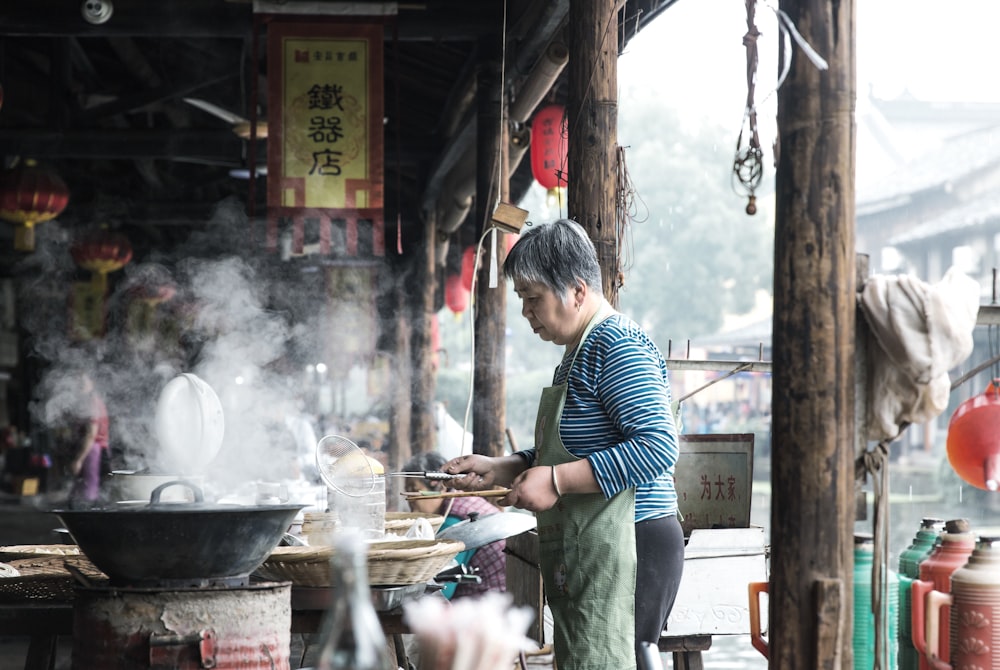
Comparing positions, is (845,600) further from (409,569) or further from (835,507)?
(409,569)

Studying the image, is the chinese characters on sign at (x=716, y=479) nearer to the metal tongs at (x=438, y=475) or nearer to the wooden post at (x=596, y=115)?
the wooden post at (x=596, y=115)

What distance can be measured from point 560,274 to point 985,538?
126cm

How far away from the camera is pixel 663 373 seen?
3029mm

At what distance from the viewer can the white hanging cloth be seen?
7.89ft

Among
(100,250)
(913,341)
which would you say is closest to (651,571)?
(913,341)

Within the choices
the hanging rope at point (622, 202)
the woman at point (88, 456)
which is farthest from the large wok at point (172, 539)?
the woman at point (88, 456)

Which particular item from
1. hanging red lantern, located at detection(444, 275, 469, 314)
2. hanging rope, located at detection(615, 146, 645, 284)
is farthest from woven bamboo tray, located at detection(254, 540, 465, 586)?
hanging red lantern, located at detection(444, 275, 469, 314)

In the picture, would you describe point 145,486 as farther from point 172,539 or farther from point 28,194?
point 28,194

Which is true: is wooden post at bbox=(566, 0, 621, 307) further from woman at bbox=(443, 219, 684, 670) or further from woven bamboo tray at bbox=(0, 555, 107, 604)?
woven bamboo tray at bbox=(0, 555, 107, 604)

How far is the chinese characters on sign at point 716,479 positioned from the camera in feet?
15.1

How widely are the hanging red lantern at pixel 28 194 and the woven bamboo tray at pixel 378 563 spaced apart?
21.9 ft

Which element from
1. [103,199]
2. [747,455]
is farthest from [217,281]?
[747,455]

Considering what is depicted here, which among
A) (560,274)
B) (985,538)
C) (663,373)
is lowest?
(985,538)

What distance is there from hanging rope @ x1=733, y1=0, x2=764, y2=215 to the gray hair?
64 centimetres
